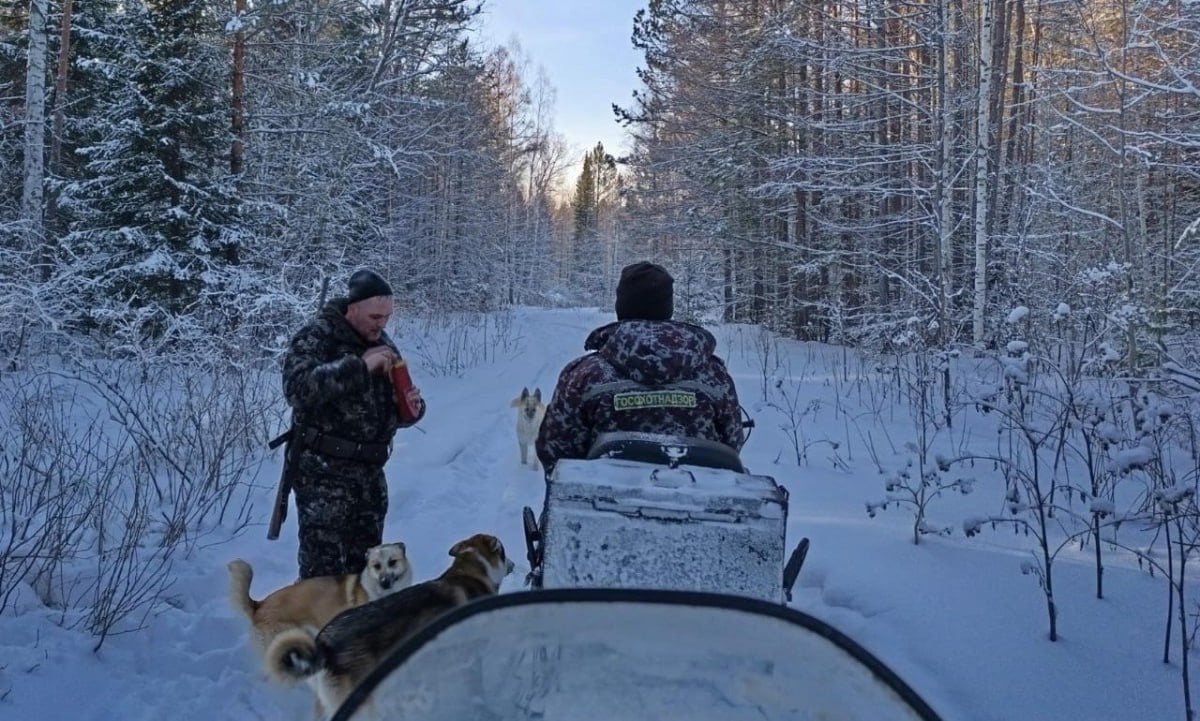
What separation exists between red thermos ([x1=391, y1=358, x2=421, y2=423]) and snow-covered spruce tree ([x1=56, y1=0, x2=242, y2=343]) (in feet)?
27.2

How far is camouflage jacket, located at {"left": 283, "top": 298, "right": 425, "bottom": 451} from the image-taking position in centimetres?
339

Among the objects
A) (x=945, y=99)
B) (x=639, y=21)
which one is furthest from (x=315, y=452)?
(x=639, y=21)

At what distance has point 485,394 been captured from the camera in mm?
11906

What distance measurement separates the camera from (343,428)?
3646 millimetres

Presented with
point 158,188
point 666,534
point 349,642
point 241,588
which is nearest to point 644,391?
point 666,534

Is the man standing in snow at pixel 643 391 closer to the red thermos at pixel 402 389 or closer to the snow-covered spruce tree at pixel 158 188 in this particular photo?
the red thermos at pixel 402 389

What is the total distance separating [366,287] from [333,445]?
0.79 meters

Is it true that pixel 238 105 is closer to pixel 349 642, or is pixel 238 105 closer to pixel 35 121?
pixel 35 121

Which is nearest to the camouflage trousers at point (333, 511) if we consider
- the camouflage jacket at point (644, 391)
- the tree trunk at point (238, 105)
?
the camouflage jacket at point (644, 391)

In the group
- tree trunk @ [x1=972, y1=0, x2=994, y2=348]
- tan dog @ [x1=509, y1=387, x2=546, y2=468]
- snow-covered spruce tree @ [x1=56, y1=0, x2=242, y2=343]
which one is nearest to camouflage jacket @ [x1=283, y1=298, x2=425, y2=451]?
tan dog @ [x1=509, y1=387, x2=546, y2=468]

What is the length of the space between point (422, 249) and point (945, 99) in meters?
22.1

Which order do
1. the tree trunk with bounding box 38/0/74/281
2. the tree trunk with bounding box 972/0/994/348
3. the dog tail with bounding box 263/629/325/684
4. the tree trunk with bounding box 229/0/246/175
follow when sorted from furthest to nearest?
the tree trunk with bounding box 38/0/74/281 < the tree trunk with bounding box 229/0/246/175 < the tree trunk with bounding box 972/0/994/348 < the dog tail with bounding box 263/629/325/684

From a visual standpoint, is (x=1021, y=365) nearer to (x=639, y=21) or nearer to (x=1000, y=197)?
(x=1000, y=197)

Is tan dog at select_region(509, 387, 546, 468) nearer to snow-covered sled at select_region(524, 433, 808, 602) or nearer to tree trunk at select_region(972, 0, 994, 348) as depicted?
snow-covered sled at select_region(524, 433, 808, 602)
